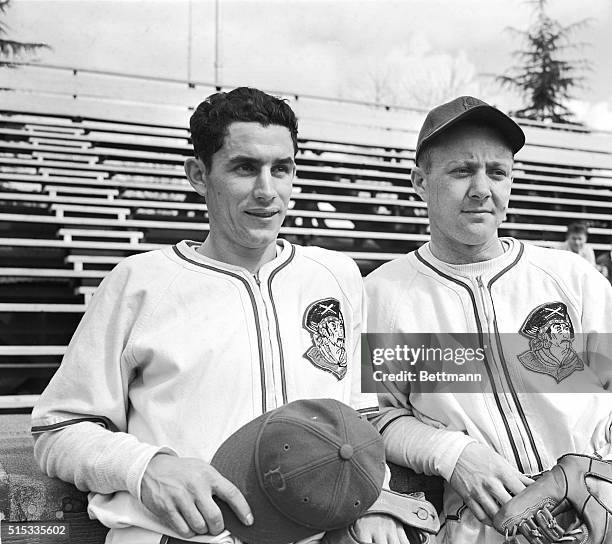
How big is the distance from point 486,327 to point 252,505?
71cm

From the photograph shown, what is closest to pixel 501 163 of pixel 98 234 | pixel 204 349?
pixel 204 349

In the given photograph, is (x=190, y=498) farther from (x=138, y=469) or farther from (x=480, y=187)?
(x=480, y=187)

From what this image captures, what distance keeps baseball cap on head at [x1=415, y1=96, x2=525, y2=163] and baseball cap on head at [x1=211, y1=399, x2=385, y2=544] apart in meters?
0.78

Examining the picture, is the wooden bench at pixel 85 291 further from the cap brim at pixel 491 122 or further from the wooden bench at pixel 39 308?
the cap brim at pixel 491 122

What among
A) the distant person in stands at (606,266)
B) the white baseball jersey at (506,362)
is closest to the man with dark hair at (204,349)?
the white baseball jersey at (506,362)

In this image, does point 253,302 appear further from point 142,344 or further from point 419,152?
point 419,152

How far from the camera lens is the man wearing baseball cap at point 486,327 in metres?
1.55

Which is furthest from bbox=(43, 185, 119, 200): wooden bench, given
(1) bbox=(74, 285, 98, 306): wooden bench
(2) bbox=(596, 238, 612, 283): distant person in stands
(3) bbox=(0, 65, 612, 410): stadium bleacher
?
(2) bbox=(596, 238, 612, 283): distant person in stands

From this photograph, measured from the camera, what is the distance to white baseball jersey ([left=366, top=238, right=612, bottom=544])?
1.57m

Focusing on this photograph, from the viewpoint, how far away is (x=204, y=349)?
1.42m

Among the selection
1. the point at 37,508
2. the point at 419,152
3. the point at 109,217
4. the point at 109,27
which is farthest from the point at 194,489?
the point at 109,27

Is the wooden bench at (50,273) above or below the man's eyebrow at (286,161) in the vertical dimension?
below

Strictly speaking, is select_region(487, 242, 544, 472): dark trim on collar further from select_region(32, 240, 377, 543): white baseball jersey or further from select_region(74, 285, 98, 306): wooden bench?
select_region(74, 285, 98, 306): wooden bench

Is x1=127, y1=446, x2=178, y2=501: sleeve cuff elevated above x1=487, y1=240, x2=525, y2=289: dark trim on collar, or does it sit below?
below
